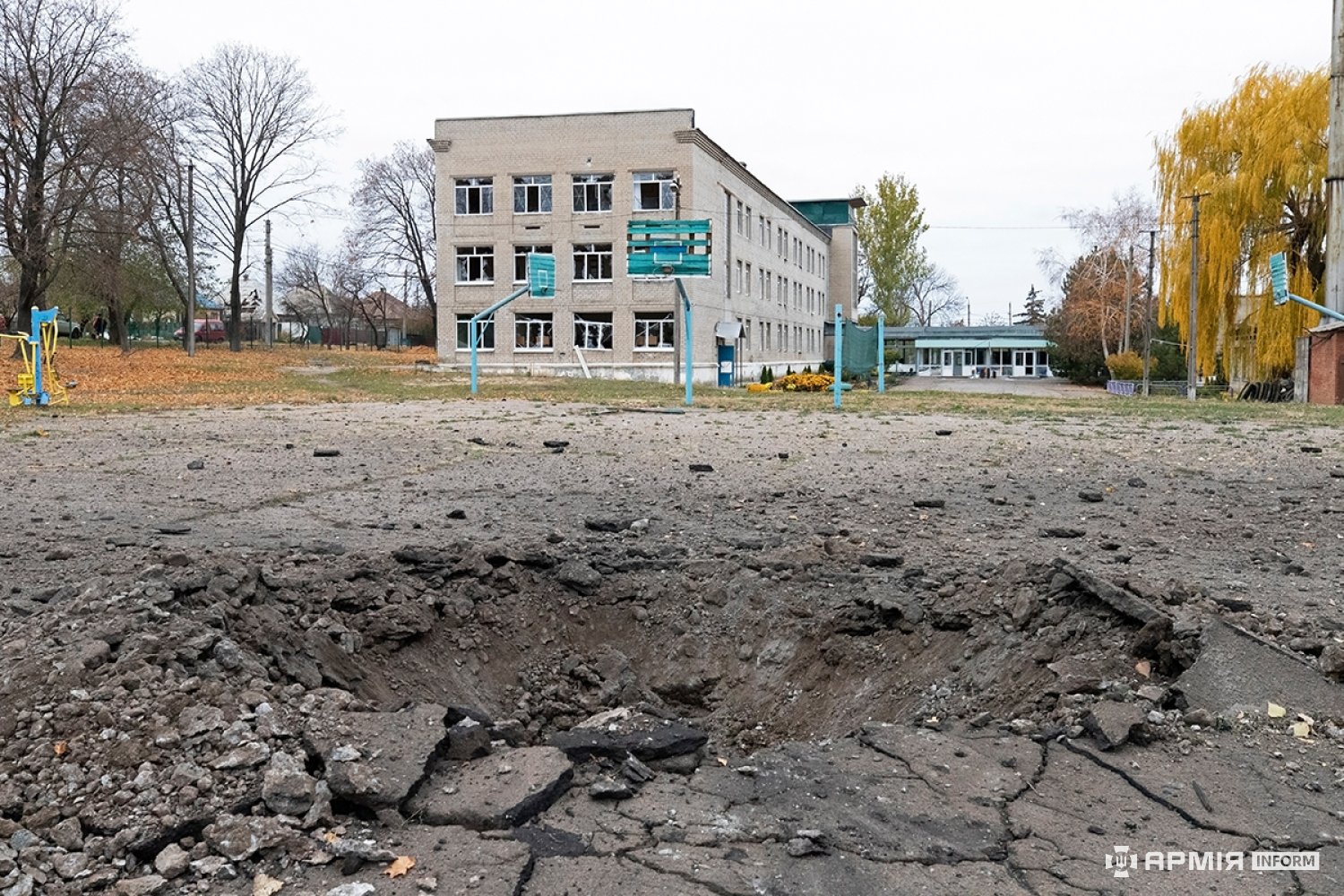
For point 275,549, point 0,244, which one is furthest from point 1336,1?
point 0,244

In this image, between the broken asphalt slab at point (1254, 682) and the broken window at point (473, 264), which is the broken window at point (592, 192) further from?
the broken asphalt slab at point (1254, 682)

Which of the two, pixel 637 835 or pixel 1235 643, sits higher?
pixel 1235 643

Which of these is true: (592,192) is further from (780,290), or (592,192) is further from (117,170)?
(780,290)

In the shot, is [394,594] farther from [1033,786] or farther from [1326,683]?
[1326,683]

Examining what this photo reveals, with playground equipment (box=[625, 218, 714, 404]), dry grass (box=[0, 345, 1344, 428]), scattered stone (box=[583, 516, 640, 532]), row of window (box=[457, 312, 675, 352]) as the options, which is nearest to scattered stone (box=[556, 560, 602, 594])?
scattered stone (box=[583, 516, 640, 532])

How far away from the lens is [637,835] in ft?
10.3

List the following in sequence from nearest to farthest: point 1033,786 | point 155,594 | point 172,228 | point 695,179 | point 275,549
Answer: point 1033,786
point 155,594
point 275,549
point 695,179
point 172,228

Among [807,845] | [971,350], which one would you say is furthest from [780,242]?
[807,845]

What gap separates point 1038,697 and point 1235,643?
2.50 feet

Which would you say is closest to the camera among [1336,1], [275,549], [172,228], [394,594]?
[394,594]

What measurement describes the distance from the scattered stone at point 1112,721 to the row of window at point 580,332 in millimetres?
42556

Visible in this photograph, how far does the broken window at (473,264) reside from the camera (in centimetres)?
4775

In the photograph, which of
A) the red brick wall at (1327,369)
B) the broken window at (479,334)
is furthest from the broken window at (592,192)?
the red brick wall at (1327,369)

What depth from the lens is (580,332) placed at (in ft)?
155
